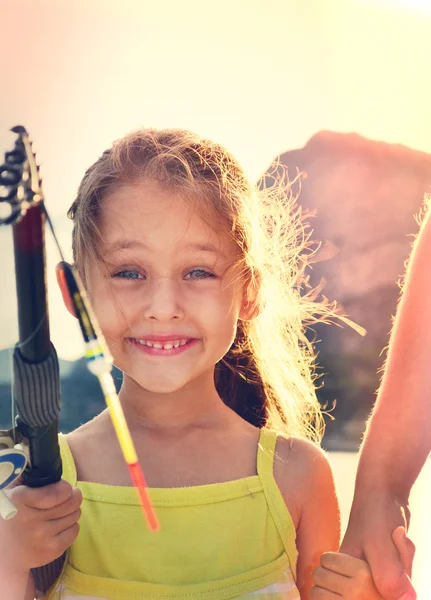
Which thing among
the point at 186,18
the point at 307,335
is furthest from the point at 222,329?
the point at 186,18

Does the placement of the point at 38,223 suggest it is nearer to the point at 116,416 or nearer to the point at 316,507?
the point at 116,416

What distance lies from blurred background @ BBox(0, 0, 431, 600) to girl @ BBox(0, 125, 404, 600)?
0.13ft

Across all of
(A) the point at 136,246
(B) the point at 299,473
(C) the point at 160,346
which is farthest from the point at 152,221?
(B) the point at 299,473

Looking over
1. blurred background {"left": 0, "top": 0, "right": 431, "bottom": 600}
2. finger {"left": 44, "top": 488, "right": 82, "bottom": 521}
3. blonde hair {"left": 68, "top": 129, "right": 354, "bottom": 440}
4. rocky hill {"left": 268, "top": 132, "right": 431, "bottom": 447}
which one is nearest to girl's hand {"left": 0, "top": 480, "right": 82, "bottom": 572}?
finger {"left": 44, "top": 488, "right": 82, "bottom": 521}

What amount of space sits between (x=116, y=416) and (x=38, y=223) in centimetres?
22

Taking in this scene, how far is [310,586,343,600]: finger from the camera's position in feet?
2.71

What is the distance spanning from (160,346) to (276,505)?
22 cm

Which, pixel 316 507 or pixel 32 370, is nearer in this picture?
pixel 32 370

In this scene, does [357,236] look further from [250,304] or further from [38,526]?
[38,526]

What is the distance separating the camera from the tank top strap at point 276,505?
0.89 metres

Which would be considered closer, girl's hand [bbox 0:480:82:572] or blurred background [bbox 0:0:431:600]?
girl's hand [bbox 0:480:82:572]

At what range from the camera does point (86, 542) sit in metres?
0.86

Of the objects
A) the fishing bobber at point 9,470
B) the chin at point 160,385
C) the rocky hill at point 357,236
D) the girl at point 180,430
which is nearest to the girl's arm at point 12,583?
the girl at point 180,430

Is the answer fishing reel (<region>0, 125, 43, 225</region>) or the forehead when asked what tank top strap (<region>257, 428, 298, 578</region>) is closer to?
the forehead
